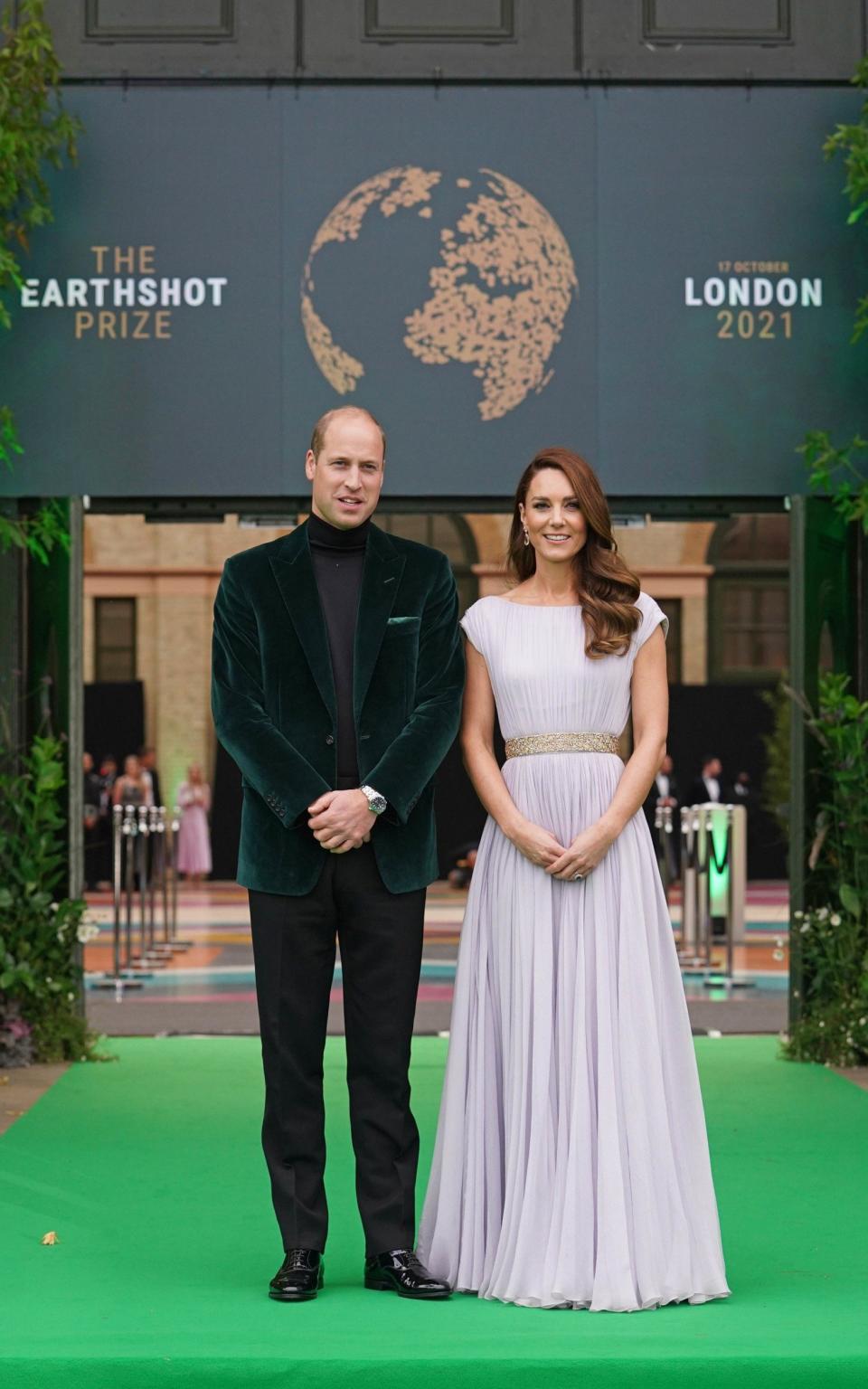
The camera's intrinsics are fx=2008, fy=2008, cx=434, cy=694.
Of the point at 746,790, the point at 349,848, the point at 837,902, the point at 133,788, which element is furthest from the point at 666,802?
the point at 349,848

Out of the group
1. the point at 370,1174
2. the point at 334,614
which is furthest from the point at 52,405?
the point at 370,1174

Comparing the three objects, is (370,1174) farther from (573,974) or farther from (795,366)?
Answer: (795,366)

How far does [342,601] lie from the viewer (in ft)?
15.3

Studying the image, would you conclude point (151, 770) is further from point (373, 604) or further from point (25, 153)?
point (373, 604)

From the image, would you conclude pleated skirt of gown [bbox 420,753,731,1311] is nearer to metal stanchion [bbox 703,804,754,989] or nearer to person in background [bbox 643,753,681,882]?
metal stanchion [bbox 703,804,754,989]

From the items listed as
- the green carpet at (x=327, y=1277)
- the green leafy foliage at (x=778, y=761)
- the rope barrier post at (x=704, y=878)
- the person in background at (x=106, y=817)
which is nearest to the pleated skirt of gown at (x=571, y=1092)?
the green carpet at (x=327, y=1277)

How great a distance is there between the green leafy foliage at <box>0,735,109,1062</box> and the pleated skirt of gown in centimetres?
425

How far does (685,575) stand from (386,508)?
21.3m

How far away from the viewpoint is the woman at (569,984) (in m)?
4.45

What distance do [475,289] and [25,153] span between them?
1968 mm

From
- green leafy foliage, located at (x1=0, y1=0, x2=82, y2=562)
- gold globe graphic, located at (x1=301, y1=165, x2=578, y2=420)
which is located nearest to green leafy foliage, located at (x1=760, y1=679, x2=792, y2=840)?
gold globe graphic, located at (x1=301, y1=165, x2=578, y2=420)

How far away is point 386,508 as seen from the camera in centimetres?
880

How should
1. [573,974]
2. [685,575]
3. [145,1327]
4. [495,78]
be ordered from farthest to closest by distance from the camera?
[685,575], [495,78], [573,974], [145,1327]

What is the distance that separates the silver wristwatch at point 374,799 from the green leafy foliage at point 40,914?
14.4 ft
